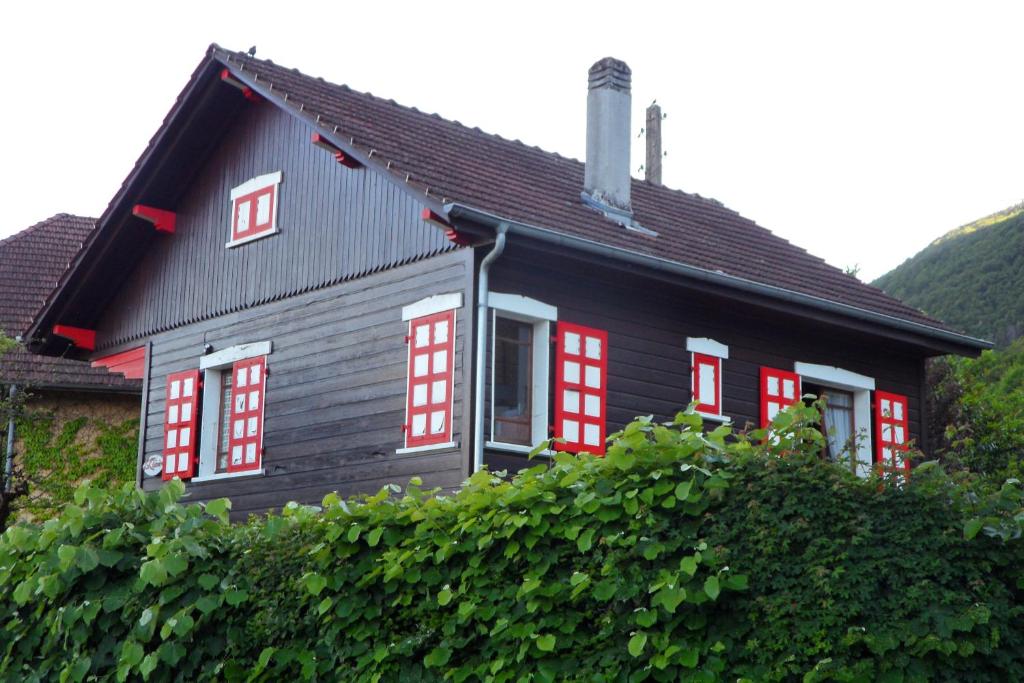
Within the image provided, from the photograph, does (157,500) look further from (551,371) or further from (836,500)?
(551,371)

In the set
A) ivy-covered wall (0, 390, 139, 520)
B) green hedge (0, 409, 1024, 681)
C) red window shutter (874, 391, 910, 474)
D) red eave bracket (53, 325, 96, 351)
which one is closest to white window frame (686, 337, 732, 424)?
red window shutter (874, 391, 910, 474)

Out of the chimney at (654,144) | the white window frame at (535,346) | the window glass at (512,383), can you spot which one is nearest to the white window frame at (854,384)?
the white window frame at (535,346)

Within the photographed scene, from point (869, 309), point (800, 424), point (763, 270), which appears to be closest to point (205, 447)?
point (763, 270)

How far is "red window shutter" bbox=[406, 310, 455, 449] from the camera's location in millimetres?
13383

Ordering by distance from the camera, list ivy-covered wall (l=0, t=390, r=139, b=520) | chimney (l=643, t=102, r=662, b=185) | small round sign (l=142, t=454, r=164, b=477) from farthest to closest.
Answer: chimney (l=643, t=102, r=662, b=185) → ivy-covered wall (l=0, t=390, r=139, b=520) → small round sign (l=142, t=454, r=164, b=477)

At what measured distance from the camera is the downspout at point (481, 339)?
12820mm

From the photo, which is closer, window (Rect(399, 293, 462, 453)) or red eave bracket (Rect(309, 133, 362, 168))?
Result: window (Rect(399, 293, 462, 453))

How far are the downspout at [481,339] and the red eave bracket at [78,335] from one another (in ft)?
27.2

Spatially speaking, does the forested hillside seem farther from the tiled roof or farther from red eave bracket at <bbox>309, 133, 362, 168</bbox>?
red eave bracket at <bbox>309, 133, 362, 168</bbox>

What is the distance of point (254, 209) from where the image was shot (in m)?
16.8

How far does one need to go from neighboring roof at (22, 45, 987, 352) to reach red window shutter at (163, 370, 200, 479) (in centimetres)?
232

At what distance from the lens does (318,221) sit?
15625 mm

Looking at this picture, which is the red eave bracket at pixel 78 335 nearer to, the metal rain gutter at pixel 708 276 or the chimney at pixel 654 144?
the metal rain gutter at pixel 708 276

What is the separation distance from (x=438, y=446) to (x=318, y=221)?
3.70 metres
